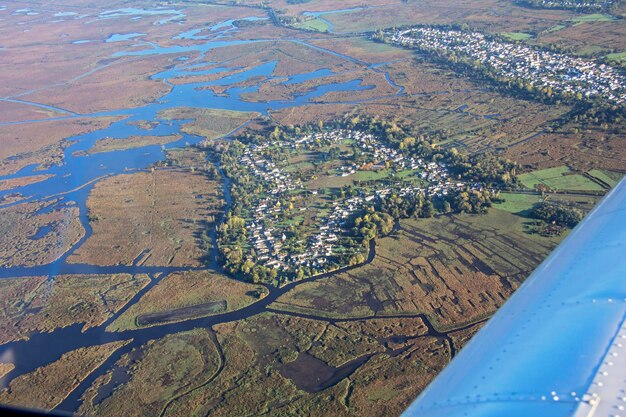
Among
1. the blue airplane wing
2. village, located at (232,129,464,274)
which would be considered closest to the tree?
village, located at (232,129,464,274)

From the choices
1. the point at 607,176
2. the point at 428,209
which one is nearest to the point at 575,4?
the point at 607,176

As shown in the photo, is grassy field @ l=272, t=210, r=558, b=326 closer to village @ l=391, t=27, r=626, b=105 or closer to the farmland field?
the farmland field

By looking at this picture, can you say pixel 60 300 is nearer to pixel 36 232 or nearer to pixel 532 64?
pixel 36 232

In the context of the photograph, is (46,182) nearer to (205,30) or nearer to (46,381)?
(46,381)

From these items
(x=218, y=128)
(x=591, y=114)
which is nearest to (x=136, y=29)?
(x=218, y=128)

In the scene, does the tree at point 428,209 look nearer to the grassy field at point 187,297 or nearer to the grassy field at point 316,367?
the grassy field at point 316,367
